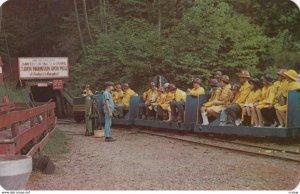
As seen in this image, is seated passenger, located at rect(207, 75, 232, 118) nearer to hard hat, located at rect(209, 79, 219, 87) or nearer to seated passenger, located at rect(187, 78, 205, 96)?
hard hat, located at rect(209, 79, 219, 87)

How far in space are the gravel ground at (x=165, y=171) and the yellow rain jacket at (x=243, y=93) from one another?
814 millimetres

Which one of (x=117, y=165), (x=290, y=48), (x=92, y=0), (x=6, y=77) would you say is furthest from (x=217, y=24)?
(x=6, y=77)

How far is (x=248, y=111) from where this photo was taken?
557 cm

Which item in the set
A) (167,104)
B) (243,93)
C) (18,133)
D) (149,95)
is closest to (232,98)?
(243,93)

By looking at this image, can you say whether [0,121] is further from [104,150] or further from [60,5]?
[104,150]

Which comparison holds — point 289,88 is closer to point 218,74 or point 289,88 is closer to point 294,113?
point 294,113

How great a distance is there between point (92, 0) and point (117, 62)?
764mm

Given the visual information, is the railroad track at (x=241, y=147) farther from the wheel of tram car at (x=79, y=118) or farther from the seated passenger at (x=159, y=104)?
the wheel of tram car at (x=79, y=118)

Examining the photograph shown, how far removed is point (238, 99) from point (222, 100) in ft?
0.96

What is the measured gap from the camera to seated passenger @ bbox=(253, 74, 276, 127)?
5.29 m

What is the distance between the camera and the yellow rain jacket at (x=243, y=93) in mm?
5674

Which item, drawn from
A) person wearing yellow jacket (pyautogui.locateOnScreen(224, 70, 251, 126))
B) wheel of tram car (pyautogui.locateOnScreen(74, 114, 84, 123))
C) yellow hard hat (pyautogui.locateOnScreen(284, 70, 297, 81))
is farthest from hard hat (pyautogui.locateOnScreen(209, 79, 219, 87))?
wheel of tram car (pyautogui.locateOnScreen(74, 114, 84, 123))

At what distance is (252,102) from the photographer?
18.3ft

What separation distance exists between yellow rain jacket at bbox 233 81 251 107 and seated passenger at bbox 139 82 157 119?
164cm
